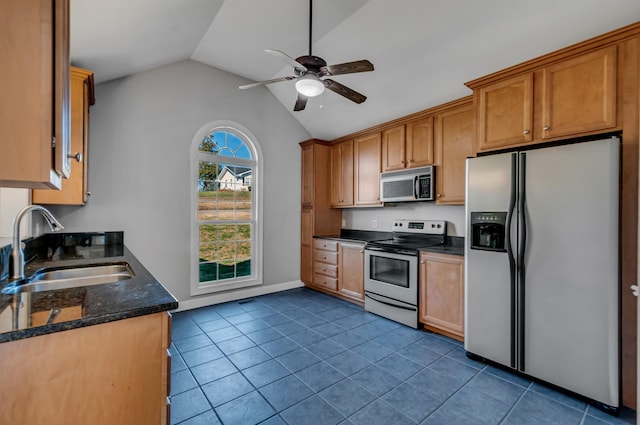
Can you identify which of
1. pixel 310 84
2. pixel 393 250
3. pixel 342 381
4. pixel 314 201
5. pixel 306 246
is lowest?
pixel 342 381

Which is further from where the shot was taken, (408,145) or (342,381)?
(408,145)

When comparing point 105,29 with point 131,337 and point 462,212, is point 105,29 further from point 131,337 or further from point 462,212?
point 462,212

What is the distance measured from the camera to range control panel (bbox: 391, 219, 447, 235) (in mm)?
3559

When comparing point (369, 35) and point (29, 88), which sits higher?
point (369, 35)

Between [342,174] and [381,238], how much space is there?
1.18 meters

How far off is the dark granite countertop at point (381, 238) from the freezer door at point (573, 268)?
0.78 meters

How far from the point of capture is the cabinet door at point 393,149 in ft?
12.3

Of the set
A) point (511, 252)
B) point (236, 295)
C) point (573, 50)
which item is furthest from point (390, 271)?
point (573, 50)

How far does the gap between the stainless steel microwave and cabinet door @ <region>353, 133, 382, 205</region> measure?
0.17m

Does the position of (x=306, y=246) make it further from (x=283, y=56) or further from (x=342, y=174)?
(x=283, y=56)

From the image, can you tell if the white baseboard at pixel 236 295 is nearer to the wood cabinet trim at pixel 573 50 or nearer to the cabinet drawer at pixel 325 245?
the cabinet drawer at pixel 325 245

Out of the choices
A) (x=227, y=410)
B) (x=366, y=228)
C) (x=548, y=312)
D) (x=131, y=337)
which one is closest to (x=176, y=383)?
(x=227, y=410)

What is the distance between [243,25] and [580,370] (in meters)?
4.06

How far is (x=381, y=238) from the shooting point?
4.29 m
